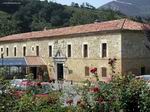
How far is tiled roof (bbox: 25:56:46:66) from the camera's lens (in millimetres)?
50344

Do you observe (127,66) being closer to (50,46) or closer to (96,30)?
(96,30)

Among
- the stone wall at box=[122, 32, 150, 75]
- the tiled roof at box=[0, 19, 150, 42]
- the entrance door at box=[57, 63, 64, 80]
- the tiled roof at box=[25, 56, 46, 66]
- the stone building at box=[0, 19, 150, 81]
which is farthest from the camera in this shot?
the tiled roof at box=[25, 56, 46, 66]

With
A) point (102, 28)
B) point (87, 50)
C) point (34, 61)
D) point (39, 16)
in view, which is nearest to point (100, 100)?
point (102, 28)

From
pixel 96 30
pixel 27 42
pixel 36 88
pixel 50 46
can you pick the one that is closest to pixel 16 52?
pixel 27 42

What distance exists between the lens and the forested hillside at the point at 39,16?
324ft

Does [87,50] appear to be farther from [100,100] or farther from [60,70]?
[100,100]

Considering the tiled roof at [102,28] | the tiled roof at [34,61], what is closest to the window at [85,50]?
the tiled roof at [102,28]

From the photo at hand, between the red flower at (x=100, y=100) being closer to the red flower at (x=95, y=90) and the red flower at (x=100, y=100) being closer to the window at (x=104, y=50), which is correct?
the red flower at (x=95, y=90)

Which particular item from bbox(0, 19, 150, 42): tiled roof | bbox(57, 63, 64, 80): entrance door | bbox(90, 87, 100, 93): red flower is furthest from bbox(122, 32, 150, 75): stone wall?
bbox(90, 87, 100, 93): red flower

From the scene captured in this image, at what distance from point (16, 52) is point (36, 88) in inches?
1866

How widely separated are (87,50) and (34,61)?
9.56 metres

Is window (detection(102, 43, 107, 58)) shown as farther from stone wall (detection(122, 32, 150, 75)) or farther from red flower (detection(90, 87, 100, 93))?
red flower (detection(90, 87, 100, 93))

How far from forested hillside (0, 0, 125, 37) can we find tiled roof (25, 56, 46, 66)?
3778cm

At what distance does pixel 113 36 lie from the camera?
39500 millimetres
